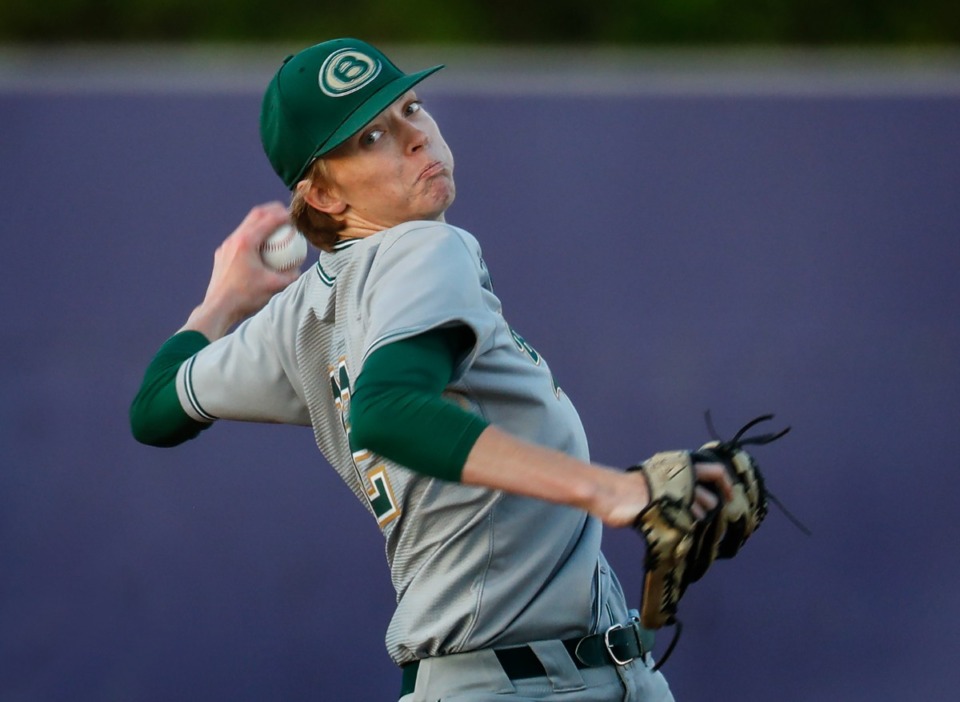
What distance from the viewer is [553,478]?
1.76 metres

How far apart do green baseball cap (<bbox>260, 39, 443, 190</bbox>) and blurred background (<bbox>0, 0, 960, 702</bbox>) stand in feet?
8.33

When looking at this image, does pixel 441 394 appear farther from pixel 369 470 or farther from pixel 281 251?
pixel 281 251

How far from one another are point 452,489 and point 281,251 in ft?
2.52

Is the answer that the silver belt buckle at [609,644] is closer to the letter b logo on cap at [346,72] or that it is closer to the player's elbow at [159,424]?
the player's elbow at [159,424]

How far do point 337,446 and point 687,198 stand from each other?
8.91ft

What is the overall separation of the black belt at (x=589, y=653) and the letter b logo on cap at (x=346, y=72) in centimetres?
92

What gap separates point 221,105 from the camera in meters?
4.93

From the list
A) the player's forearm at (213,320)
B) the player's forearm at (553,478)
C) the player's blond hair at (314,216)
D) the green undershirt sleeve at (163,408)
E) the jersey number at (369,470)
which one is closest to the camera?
the player's forearm at (553,478)

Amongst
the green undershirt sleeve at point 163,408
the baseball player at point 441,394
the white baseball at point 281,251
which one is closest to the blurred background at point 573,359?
the white baseball at point 281,251

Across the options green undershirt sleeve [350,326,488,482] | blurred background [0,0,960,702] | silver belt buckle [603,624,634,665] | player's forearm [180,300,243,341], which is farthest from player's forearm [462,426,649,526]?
blurred background [0,0,960,702]

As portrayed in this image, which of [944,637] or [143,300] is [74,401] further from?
[944,637]

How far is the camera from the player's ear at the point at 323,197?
2365mm

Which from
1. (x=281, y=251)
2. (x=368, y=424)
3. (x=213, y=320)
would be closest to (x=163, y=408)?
(x=213, y=320)

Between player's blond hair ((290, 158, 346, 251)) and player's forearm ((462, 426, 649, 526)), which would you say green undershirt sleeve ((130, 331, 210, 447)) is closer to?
player's blond hair ((290, 158, 346, 251))
